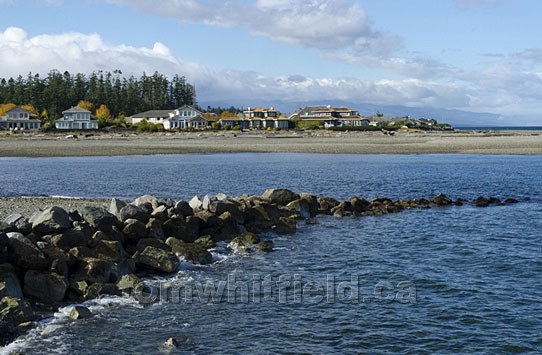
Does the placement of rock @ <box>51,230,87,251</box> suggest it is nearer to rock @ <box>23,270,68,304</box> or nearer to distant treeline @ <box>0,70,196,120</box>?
rock @ <box>23,270,68,304</box>

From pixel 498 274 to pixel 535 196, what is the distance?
19743 millimetres

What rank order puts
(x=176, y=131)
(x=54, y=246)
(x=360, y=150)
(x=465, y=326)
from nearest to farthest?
(x=465, y=326) → (x=54, y=246) → (x=360, y=150) → (x=176, y=131)

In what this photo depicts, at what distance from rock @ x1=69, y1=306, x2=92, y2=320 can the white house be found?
11483cm

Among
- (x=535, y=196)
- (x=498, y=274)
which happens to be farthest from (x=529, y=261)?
(x=535, y=196)

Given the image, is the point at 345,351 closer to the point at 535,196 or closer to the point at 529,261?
the point at 529,261

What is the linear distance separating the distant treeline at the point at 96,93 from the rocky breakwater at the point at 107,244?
120 metres

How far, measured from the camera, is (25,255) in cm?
1482

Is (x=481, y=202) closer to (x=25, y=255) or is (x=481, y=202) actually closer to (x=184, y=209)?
(x=184, y=209)

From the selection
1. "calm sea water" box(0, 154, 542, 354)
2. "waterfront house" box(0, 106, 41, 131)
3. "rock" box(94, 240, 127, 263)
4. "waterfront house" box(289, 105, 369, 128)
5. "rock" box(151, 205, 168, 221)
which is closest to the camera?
"calm sea water" box(0, 154, 542, 354)

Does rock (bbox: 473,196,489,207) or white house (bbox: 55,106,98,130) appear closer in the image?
rock (bbox: 473,196,489,207)

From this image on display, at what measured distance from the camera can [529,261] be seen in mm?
18062

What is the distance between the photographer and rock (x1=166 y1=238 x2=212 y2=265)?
18391 millimetres

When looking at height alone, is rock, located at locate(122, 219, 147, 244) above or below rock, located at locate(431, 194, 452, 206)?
above

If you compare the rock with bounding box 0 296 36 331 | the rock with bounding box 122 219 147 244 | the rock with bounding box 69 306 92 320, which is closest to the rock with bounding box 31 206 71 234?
the rock with bounding box 122 219 147 244
